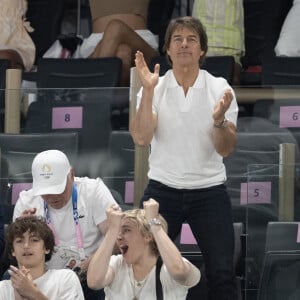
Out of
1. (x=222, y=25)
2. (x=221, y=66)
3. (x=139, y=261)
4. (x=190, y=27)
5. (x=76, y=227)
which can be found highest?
(x=222, y=25)

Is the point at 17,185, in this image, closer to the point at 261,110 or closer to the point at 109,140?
the point at 109,140

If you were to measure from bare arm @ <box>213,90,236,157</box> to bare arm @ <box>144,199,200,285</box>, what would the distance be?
1.73ft

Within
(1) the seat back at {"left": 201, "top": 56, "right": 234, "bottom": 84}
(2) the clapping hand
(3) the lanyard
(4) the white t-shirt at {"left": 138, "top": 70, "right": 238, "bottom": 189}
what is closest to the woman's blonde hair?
(4) the white t-shirt at {"left": 138, "top": 70, "right": 238, "bottom": 189}

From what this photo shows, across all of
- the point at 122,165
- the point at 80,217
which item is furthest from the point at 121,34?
the point at 80,217

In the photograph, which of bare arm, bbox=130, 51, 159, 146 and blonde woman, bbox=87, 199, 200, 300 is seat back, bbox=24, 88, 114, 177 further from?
blonde woman, bbox=87, 199, 200, 300

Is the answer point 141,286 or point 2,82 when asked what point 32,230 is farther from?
point 2,82

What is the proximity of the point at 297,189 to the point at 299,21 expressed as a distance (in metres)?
2.11

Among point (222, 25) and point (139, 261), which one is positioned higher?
point (222, 25)

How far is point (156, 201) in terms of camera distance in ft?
24.7

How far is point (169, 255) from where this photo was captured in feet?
23.4

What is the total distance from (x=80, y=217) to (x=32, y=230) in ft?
1.50

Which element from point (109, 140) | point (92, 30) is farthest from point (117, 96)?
point (92, 30)

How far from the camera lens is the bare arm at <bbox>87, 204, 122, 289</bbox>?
284 inches

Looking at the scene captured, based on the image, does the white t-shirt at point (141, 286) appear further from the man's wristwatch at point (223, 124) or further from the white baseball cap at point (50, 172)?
the man's wristwatch at point (223, 124)
